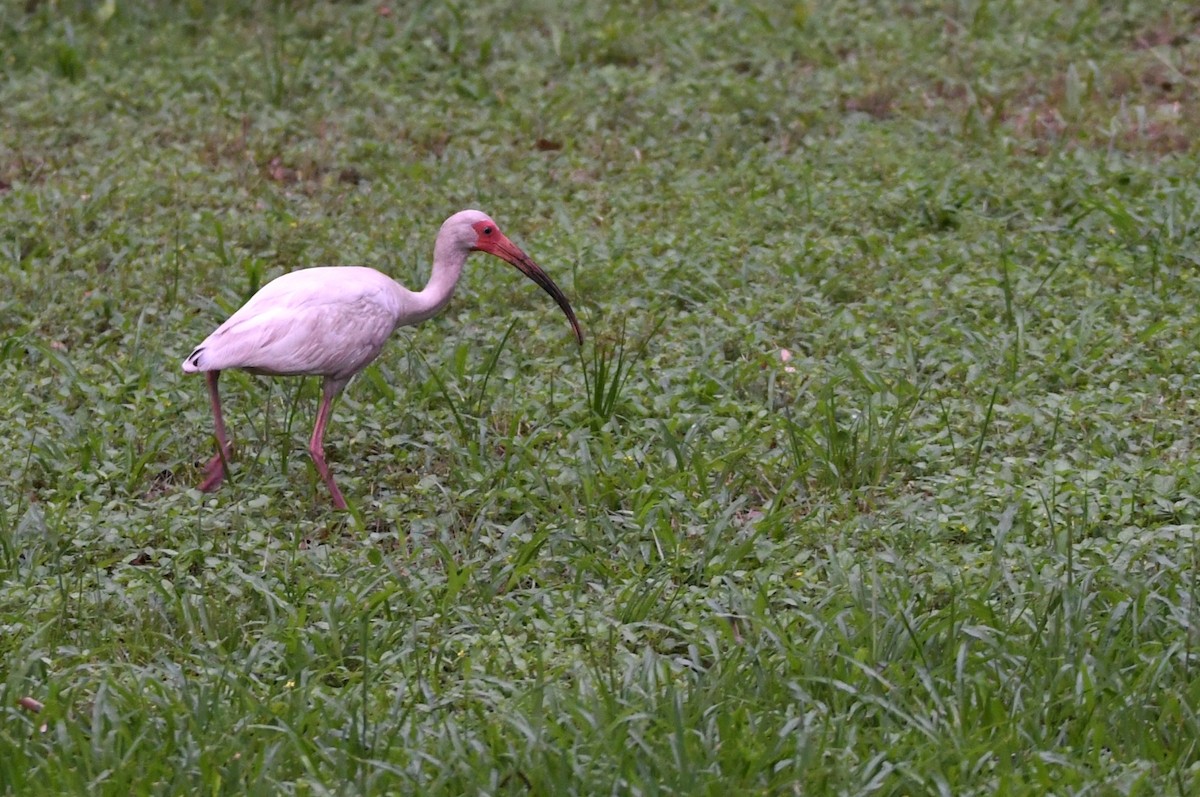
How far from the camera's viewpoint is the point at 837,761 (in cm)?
375

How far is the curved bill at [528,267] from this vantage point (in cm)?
600

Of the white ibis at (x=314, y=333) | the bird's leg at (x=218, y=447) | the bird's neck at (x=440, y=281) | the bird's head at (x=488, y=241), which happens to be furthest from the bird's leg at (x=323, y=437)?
the bird's head at (x=488, y=241)

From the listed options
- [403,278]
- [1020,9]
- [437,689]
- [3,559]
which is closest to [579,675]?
[437,689]

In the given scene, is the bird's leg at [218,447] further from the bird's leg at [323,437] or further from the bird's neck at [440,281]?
the bird's neck at [440,281]

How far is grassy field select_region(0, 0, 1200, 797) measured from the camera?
393cm

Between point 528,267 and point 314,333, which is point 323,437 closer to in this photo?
point 314,333

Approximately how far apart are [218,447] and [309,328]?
506 mm

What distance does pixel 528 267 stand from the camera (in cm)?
606

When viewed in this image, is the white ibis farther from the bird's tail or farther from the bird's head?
the bird's head

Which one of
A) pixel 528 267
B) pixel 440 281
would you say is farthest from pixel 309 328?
pixel 528 267

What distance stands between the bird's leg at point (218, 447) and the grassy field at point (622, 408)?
60 mm

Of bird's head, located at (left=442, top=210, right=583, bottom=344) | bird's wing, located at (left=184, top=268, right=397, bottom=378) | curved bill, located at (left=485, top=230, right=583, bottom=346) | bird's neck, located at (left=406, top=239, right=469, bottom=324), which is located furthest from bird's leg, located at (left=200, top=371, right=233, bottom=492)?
curved bill, located at (left=485, top=230, right=583, bottom=346)

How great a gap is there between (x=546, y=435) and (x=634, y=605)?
1.23 meters

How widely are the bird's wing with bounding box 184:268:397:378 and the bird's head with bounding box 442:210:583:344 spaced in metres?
0.38
